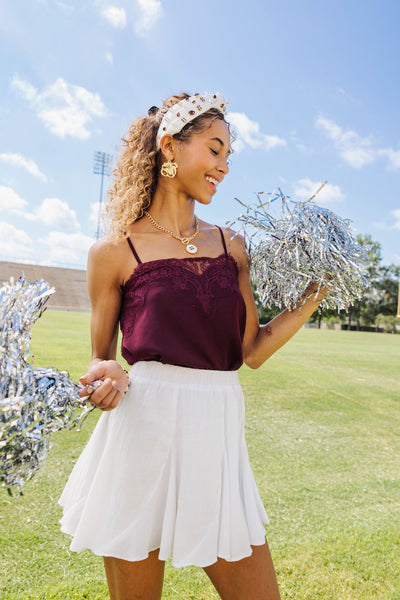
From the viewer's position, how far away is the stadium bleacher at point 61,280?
59469 mm

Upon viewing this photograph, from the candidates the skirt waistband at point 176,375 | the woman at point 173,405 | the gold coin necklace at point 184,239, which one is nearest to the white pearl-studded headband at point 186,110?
the woman at point 173,405

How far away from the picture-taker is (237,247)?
1966 mm

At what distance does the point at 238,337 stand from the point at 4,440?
34.1 inches

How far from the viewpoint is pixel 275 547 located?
3.25m

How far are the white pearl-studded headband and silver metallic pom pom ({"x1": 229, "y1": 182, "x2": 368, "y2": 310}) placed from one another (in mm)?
402

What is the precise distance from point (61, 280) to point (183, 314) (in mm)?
66400

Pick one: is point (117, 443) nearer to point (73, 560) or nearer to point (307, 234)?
point (307, 234)

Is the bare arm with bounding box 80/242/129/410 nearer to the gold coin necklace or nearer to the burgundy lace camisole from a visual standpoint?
the burgundy lace camisole

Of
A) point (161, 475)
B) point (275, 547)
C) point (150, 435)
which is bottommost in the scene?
point (275, 547)

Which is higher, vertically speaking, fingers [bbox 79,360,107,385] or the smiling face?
the smiling face

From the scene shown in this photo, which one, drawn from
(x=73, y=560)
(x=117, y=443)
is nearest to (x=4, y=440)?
(x=117, y=443)

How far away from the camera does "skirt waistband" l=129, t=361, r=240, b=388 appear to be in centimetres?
162

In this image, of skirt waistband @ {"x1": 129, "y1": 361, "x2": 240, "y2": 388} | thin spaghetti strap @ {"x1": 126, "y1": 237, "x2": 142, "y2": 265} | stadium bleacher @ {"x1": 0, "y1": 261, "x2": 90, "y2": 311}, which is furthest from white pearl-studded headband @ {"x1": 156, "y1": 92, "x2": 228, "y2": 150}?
stadium bleacher @ {"x1": 0, "y1": 261, "x2": 90, "y2": 311}

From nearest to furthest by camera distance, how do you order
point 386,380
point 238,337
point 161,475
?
point 161,475
point 238,337
point 386,380
